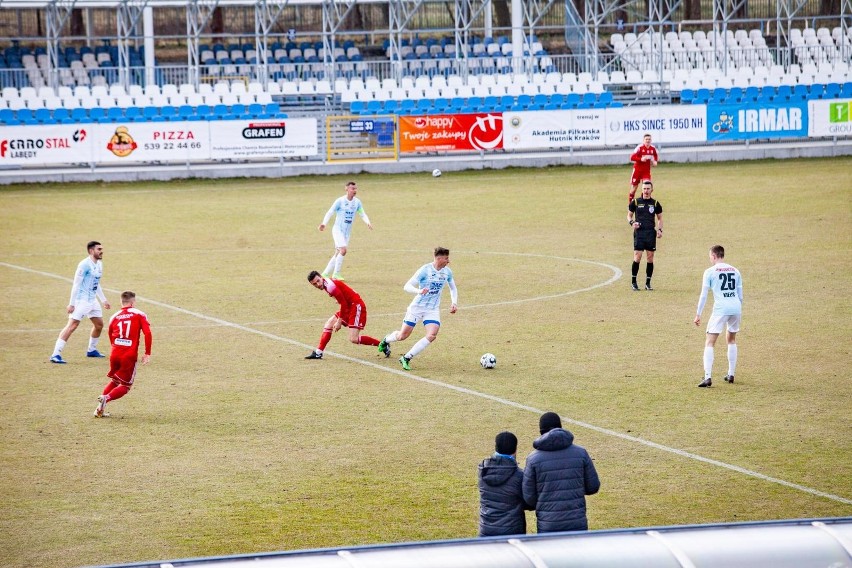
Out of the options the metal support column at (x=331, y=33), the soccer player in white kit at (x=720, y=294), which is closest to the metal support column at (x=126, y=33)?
the metal support column at (x=331, y=33)

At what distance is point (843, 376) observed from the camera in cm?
1662

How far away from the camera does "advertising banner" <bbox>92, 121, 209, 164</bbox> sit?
42000 mm

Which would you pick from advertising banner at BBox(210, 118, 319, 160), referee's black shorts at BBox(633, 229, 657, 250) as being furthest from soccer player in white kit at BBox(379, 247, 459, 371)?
advertising banner at BBox(210, 118, 319, 160)

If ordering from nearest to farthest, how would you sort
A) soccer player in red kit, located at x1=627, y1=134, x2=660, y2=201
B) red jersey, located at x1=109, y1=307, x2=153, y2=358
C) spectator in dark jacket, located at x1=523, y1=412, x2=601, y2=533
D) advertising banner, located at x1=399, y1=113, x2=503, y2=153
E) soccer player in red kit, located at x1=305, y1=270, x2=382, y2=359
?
spectator in dark jacket, located at x1=523, y1=412, x2=601, y2=533 < red jersey, located at x1=109, y1=307, x2=153, y2=358 < soccer player in red kit, located at x1=305, y1=270, x2=382, y2=359 < soccer player in red kit, located at x1=627, y1=134, x2=660, y2=201 < advertising banner, located at x1=399, y1=113, x2=503, y2=153

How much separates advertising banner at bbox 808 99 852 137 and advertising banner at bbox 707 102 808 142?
0.35 meters

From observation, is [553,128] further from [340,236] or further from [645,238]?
[645,238]

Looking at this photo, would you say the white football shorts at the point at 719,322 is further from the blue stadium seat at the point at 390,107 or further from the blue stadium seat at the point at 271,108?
the blue stadium seat at the point at 271,108

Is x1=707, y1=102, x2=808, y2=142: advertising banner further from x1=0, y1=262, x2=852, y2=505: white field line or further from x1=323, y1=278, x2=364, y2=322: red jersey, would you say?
x1=323, y1=278, x2=364, y2=322: red jersey

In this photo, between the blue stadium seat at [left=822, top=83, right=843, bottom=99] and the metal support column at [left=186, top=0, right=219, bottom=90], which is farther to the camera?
the metal support column at [left=186, top=0, right=219, bottom=90]

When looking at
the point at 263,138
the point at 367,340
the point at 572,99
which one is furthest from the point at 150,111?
the point at 367,340

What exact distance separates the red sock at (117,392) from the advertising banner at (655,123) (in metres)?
31.8

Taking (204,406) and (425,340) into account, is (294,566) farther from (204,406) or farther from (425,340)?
(425,340)

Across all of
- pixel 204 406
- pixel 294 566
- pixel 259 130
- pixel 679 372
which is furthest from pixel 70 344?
pixel 259 130

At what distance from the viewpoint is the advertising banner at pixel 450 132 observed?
44.0m
